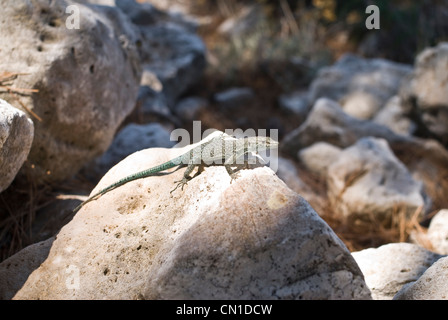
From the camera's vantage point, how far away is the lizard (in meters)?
2.45

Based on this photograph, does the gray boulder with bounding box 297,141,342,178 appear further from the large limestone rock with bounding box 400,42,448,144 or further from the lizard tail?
the lizard tail

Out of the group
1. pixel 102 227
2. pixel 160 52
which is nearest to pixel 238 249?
pixel 102 227

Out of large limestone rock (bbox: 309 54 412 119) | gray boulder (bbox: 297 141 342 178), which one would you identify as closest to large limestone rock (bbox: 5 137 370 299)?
gray boulder (bbox: 297 141 342 178)

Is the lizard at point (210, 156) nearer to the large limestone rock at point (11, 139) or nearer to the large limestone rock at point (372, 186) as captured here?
the large limestone rock at point (11, 139)

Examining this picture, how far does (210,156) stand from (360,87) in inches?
225

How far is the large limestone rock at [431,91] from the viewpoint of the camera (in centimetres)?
579

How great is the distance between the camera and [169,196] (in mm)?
2260

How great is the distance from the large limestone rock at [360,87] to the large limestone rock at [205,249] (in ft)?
18.4

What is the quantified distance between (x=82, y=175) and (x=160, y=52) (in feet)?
13.9

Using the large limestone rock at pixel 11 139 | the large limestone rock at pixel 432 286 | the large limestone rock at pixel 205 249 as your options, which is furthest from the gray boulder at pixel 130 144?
the large limestone rock at pixel 432 286

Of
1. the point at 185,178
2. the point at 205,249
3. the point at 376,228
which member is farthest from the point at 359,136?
the point at 205,249

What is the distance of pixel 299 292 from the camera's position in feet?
5.56

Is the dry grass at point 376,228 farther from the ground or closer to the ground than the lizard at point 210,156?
closer to the ground
